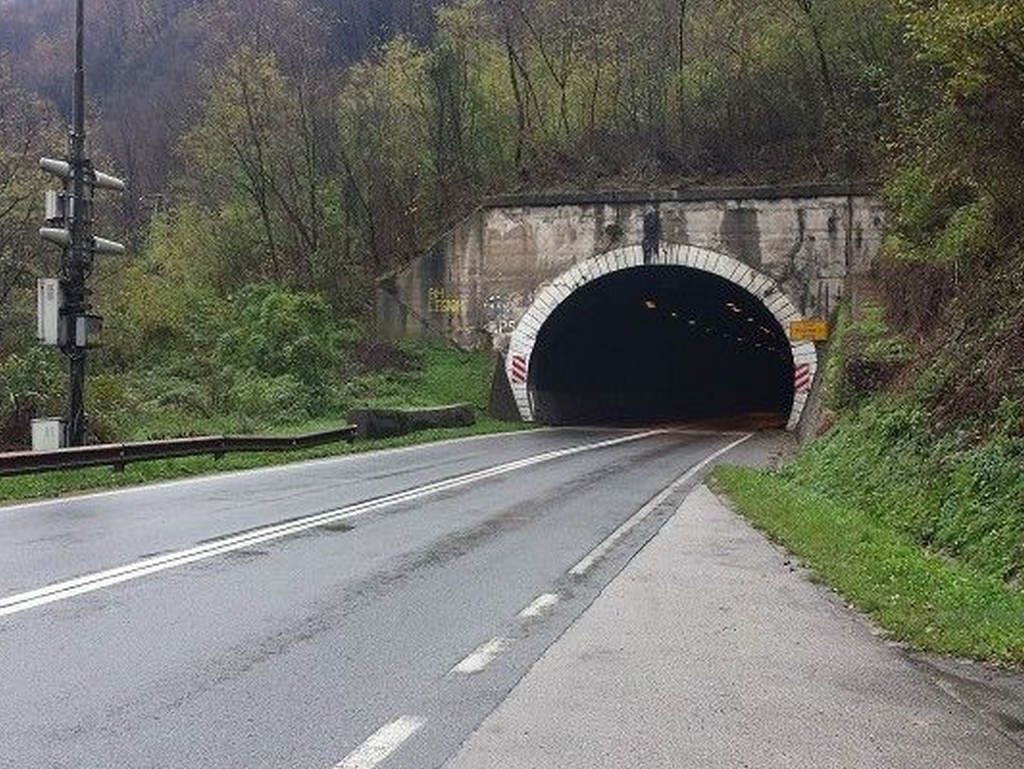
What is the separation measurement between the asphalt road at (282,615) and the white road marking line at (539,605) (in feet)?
0.07

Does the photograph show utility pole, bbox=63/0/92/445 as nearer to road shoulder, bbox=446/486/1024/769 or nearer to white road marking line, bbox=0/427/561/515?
white road marking line, bbox=0/427/561/515

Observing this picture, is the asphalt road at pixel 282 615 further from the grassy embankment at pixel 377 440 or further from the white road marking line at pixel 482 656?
the grassy embankment at pixel 377 440

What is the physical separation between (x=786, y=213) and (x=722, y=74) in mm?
7133

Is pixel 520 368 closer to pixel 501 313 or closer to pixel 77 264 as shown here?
pixel 501 313

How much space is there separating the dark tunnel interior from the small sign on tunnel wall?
222 cm

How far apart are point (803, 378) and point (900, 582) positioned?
Result: 1032 inches

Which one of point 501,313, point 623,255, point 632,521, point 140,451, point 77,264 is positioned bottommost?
point 632,521

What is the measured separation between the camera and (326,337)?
3522 cm

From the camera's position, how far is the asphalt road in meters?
5.08

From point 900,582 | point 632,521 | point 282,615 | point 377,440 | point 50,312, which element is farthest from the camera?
point 377,440

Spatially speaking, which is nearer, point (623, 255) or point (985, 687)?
point (985, 687)

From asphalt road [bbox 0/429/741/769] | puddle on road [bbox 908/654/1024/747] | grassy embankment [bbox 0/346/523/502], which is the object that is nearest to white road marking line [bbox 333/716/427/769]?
asphalt road [bbox 0/429/741/769]

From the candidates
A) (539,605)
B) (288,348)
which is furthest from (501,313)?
(539,605)

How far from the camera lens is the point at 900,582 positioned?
8883 mm
